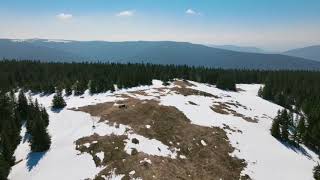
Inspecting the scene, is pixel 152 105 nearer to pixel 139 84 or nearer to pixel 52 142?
pixel 52 142

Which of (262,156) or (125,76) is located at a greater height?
(125,76)

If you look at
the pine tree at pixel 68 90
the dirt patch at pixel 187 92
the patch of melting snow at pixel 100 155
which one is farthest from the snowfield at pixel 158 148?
the pine tree at pixel 68 90

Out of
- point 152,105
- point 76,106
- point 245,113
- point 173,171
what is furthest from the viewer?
point 245,113

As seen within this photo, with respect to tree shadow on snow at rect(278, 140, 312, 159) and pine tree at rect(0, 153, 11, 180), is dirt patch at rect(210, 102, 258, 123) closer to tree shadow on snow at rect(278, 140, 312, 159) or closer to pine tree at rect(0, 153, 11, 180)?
tree shadow on snow at rect(278, 140, 312, 159)

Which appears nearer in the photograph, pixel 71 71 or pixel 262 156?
pixel 262 156

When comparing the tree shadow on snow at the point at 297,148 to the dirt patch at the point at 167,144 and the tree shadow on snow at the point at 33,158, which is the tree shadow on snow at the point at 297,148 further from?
the tree shadow on snow at the point at 33,158

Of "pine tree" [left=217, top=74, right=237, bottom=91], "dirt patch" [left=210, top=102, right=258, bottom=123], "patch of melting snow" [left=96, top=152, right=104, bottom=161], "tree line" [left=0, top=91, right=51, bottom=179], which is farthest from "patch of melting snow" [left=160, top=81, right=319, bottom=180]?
"pine tree" [left=217, top=74, right=237, bottom=91]

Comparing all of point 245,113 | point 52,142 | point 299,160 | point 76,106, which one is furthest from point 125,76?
point 299,160
